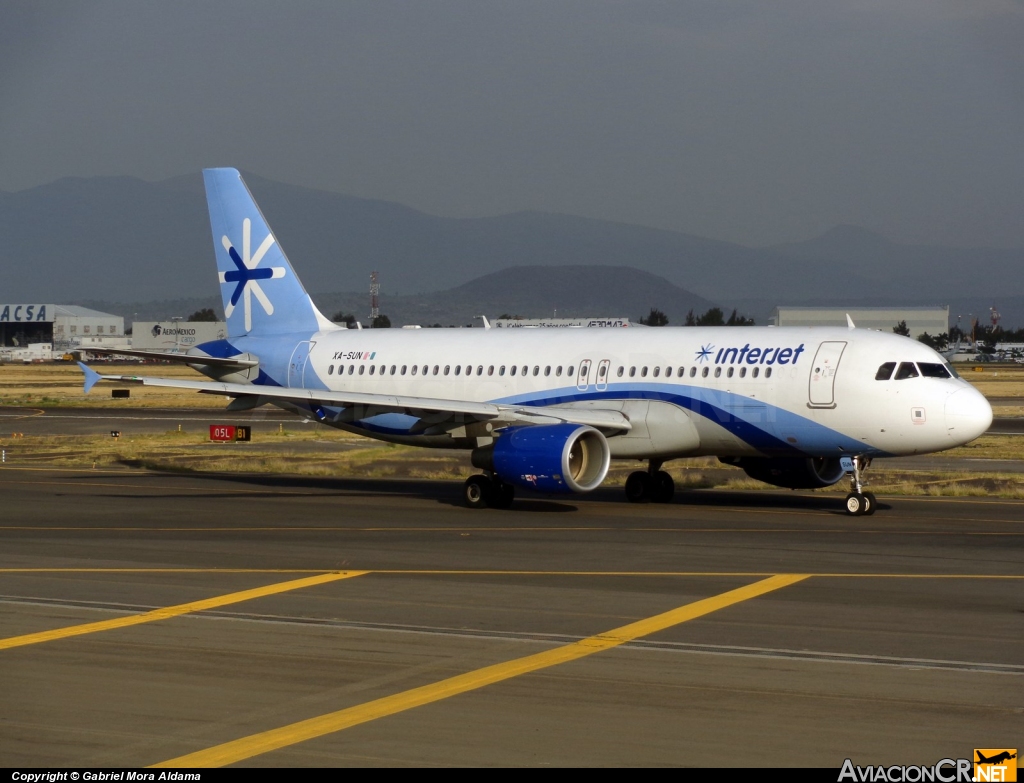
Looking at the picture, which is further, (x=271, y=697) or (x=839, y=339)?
(x=839, y=339)

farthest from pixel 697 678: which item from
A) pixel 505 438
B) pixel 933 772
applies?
pixel 505 438

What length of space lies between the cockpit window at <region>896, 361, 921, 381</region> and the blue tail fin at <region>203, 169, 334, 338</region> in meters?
16.2

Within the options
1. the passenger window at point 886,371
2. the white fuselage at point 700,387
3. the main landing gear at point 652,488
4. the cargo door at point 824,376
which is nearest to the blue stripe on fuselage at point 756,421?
the white fuselage at point 700,387

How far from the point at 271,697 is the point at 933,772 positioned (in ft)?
18.4

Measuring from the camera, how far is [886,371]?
88.3ft

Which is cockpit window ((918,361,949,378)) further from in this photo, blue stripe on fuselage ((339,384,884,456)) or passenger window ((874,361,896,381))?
blue stripe on fuselage ((339,384,884,456))

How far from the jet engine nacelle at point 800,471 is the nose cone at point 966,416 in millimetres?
3687

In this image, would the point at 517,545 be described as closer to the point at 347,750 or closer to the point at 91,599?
the point at 91,599

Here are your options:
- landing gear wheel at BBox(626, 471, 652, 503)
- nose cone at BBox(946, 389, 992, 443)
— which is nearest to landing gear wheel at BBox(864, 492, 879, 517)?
nose cone at BBox(946, 389, 992, 443)

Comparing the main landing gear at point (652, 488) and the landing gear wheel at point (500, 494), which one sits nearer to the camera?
the landing gear wheel at point (500, 494)

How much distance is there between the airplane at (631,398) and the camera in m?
26.8

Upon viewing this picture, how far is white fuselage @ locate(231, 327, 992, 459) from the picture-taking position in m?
26.7

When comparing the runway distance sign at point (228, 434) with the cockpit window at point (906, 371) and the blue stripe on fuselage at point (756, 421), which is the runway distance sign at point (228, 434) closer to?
the blue stripe on fuselage at point (756, 421)

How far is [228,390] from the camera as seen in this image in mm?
30625
